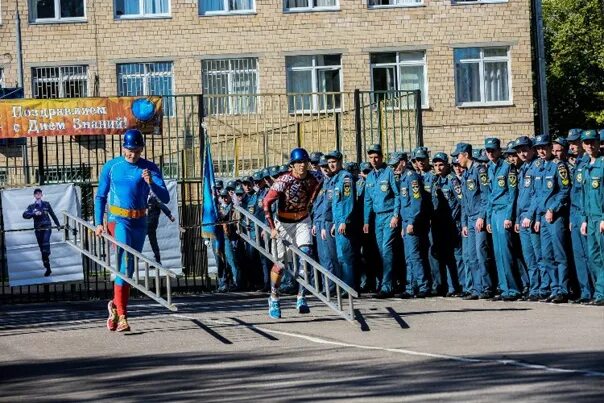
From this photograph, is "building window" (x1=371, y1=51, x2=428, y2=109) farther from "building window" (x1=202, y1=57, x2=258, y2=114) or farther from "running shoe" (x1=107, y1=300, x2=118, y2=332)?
"running shoe" (x1=107, y1=300, x2=118, y2=332)

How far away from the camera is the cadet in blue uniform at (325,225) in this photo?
2067 cm

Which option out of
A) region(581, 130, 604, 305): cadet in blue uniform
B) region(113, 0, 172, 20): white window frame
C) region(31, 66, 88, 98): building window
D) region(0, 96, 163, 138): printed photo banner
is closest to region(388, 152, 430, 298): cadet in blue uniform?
region(581, 130, 604, 305): cadet in blue uniform

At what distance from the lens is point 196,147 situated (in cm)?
2389

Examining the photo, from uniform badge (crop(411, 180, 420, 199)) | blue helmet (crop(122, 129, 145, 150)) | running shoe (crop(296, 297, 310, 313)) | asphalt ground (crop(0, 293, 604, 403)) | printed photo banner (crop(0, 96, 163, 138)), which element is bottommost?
asphalt ground (crop(0, 293, 604, 403))

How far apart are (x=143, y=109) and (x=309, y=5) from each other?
19.1m

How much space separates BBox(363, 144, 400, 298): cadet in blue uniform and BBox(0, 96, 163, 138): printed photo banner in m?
4.14

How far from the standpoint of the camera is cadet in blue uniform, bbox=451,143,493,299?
18531 mm

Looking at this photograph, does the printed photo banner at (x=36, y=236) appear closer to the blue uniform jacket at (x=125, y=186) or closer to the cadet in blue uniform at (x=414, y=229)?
the cadet in blue uniform at (x=414, y=229)

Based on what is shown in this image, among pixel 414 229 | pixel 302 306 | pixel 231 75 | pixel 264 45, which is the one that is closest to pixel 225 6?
pixel 264 45

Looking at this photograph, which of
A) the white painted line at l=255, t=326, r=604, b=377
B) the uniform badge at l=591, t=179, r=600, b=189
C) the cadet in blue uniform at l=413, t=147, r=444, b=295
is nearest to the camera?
the white painted line at l=255, t=326, r=604, b=377

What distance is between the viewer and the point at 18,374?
12.1 meters

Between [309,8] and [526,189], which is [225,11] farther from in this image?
[526,189]

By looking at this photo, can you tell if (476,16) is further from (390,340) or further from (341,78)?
(390,340)

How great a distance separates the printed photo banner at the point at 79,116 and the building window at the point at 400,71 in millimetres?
19091
